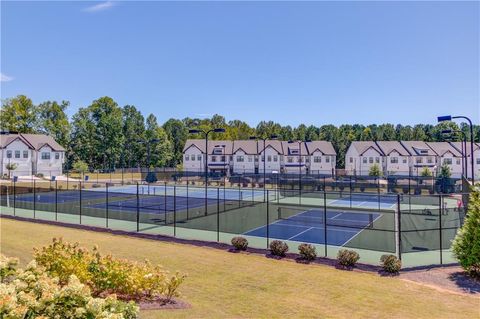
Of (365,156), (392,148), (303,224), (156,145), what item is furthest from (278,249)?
(156,145)

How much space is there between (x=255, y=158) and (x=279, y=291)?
67.3 metres

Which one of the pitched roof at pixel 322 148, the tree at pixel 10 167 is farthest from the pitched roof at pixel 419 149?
the tree at pixel 10 167

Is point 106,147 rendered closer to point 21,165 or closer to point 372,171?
point 21,165

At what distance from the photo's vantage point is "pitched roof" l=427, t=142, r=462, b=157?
3046 inches

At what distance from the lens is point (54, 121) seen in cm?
8694

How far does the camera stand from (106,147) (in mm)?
82062

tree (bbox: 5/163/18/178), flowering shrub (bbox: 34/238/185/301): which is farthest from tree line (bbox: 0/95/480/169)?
flowering shrub (bbox: 34/238/185/301)

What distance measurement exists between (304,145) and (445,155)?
1175 inches

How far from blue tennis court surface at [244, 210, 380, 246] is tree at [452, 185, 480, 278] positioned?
4726 mm

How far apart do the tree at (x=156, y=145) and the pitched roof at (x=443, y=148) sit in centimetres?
6110

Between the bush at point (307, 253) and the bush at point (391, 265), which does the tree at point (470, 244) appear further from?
the bush at point (307, 253)

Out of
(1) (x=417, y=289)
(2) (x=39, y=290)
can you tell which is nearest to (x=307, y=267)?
(1) (x=417, y=289)

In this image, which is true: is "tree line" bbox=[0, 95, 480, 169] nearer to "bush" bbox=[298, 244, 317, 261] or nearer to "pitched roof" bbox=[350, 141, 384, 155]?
"pitched roof" bbox=[350, 141, 384, 155]

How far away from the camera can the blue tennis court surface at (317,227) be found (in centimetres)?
2183
